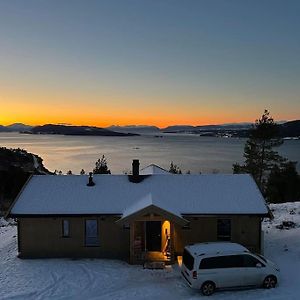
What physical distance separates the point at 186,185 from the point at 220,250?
6.55 metres

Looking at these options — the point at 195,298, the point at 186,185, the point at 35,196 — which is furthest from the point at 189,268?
the point at 35,196

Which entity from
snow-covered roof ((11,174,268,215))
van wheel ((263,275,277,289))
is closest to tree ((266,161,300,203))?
snow-covered roof ((11,174,268,215))

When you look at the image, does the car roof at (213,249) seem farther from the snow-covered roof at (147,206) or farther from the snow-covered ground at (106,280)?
the snow-covered roof at (147,206)

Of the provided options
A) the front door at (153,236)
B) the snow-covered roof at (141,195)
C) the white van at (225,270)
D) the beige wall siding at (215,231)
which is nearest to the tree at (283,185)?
the snow-covered roof at (141,195)

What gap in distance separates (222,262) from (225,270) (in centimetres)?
32

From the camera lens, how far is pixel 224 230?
21266 millimetres

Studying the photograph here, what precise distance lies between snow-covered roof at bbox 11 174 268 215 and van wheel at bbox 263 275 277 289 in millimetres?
4207

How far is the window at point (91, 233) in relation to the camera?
21.0 meters

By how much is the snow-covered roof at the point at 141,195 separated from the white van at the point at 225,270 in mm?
3853

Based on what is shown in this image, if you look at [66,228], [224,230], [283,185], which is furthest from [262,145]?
[66,228]

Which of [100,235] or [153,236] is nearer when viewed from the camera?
[100,235]

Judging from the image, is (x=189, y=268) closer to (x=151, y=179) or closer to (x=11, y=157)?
(x=151, y=179)

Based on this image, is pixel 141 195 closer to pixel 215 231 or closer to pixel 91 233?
pixel 91 233

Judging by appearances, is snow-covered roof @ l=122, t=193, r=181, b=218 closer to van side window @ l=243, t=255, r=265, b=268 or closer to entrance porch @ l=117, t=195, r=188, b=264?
entrance porch @ l=117, t=195, r=188, b=264
